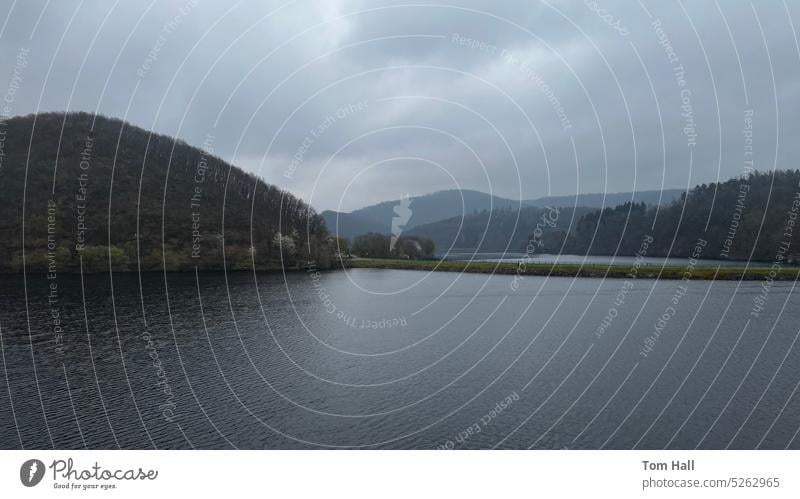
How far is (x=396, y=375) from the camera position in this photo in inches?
1047

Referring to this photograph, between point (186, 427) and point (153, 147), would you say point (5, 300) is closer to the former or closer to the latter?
point (186, 427)

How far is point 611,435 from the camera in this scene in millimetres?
18328

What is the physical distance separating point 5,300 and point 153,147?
110m

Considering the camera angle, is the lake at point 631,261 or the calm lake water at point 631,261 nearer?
the lake at point 631,261

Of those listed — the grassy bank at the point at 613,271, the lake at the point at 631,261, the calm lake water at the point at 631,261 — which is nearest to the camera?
the grassy bank at the point at 613,271

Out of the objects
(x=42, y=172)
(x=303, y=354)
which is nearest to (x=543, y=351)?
(x=303, y=354)

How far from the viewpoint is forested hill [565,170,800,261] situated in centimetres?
11738

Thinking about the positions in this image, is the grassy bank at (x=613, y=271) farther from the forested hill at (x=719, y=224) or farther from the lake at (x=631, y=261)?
the forested hill at (x=719, y=224)

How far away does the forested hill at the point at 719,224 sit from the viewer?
117375 mm
